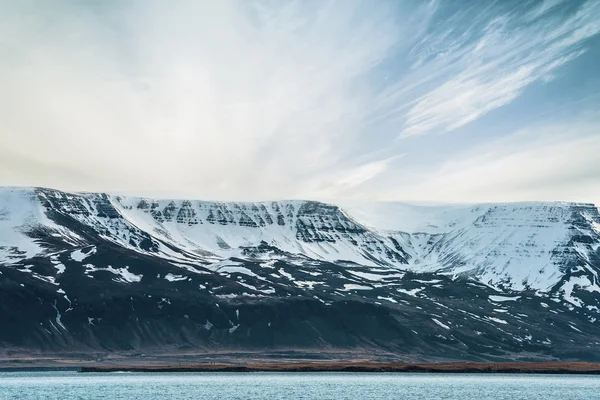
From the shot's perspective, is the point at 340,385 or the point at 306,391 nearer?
the point at 306,391

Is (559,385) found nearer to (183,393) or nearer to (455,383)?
(455,383)

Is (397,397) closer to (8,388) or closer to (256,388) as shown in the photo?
(256,388)

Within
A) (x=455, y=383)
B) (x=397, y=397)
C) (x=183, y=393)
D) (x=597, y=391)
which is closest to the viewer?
(x=397, y=397)

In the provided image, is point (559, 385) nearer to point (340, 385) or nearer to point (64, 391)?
point (340, 385)

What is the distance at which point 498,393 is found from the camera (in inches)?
5851

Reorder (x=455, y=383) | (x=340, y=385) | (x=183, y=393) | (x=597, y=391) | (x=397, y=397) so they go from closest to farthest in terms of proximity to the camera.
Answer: (x=397, y=397) → (x=183, y=393) → (x=597, y=391) → (x=340, y=385) → (x=455, y=383)

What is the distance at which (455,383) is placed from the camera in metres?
180

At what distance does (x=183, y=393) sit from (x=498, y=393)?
5556 cm

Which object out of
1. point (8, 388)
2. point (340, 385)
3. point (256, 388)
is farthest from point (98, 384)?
point (340, 385)

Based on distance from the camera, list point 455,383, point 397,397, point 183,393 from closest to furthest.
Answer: point 397,397 < point 183,393 < point 455,383

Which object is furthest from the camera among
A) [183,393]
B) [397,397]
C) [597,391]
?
[597,391]

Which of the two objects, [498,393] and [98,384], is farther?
[98,384]

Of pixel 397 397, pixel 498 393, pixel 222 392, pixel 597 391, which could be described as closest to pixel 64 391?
pixel 222 392

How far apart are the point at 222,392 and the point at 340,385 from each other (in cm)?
3008
